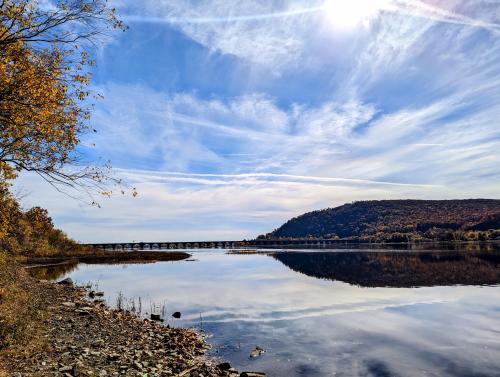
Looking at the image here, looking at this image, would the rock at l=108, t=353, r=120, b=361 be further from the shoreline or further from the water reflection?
the shoreline

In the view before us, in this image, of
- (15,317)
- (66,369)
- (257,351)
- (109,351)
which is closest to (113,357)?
(109,351)

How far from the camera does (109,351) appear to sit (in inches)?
683

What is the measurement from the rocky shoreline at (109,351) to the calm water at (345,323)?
2.06 m

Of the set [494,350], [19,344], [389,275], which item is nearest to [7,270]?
[19,344]

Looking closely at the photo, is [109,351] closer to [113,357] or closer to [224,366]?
[113,357]

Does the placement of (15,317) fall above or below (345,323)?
above

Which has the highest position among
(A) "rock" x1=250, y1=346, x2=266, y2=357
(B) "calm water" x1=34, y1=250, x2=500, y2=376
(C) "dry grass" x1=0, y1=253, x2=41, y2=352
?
(C) "dry grass" x1=0, y1=253, x2=41, y2=352

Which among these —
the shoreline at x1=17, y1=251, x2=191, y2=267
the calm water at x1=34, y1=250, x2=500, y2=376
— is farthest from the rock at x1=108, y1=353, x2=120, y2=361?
the shoreline at x1=17, y1=251, x2=191, y2=267

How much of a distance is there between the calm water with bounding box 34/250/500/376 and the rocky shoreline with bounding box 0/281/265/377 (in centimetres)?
206

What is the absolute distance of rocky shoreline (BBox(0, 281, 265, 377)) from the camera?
47.3ft

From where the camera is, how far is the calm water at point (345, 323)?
18.8 m

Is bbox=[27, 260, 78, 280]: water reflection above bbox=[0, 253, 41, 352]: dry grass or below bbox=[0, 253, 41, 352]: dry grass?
below

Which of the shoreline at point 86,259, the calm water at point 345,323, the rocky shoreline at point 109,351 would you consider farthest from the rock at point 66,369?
the shoreline at point 86,259

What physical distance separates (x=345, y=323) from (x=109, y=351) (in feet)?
53.8
